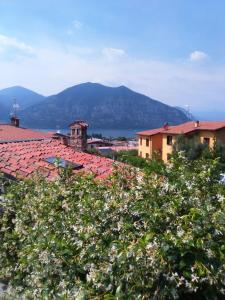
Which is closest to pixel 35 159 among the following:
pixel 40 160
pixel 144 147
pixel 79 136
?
pixel 40 160

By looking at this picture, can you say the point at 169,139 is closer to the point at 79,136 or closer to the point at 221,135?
the point at 221,135

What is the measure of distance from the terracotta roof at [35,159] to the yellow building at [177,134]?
3614 cm

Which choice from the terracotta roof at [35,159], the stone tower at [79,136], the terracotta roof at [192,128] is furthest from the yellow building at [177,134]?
the terracotta roof at [35,159]

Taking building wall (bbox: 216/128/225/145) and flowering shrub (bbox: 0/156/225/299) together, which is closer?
flowering shrub (bbox: 0/156/225/299)

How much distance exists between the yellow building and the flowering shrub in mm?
42893

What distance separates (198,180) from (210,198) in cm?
30

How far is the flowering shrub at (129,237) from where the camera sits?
3.36 m

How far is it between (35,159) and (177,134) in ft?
145

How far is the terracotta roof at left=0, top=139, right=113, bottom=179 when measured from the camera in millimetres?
9211

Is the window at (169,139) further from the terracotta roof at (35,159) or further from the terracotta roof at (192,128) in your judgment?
the terracotta roof at (35,159)

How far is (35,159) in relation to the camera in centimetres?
1051

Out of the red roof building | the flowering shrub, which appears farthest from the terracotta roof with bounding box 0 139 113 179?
the flowering shrub

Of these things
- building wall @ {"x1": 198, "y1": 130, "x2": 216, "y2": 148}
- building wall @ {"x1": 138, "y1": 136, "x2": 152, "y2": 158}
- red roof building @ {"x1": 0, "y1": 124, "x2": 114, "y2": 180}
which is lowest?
building wall @ {"x1": 138, "y1": 136, "x2": 152, "y2": 158}

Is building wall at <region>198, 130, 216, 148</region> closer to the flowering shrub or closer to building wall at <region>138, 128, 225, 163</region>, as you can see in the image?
building wall at <region>138, 128, 225, 163</region>
